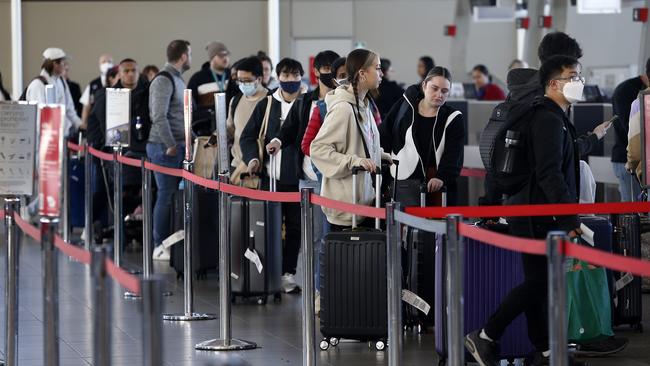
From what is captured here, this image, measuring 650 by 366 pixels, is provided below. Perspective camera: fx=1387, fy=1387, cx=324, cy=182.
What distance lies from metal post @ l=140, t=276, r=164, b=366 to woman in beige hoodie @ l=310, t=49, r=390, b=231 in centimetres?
322

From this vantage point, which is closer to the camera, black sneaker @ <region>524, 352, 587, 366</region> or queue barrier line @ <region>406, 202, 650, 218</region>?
queue barrier line @ <region>406, 202, 650, 218</region>

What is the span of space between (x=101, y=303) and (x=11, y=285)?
1835mm

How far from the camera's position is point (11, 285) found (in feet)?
21.1

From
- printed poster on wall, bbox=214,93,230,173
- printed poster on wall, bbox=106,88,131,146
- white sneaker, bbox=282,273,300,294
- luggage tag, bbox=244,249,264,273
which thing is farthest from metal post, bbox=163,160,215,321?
printed poster on wall, bbox=106,88,131,146

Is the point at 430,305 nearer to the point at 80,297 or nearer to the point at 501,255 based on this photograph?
the point at 501,255

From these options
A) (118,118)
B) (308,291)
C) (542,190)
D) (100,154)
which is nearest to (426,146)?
(542,190)

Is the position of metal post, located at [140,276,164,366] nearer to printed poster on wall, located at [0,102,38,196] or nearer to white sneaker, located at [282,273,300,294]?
printed poster on wall, located at [0,102,38,196]

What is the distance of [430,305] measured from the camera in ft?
25.3

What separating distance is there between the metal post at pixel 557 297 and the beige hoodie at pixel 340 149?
2.90 metres

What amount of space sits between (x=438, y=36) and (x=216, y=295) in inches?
611

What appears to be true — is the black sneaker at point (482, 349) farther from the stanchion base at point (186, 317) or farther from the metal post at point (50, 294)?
the stanchion base at point (186, 317)

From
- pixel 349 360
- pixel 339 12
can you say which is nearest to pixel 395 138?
pixel 349 360

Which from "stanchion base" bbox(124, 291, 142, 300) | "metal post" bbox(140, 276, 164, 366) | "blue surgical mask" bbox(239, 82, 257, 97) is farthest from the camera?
"blue surgical mask" bbox(239, 82, 257, 97)

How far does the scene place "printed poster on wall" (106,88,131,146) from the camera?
33.8 ft
